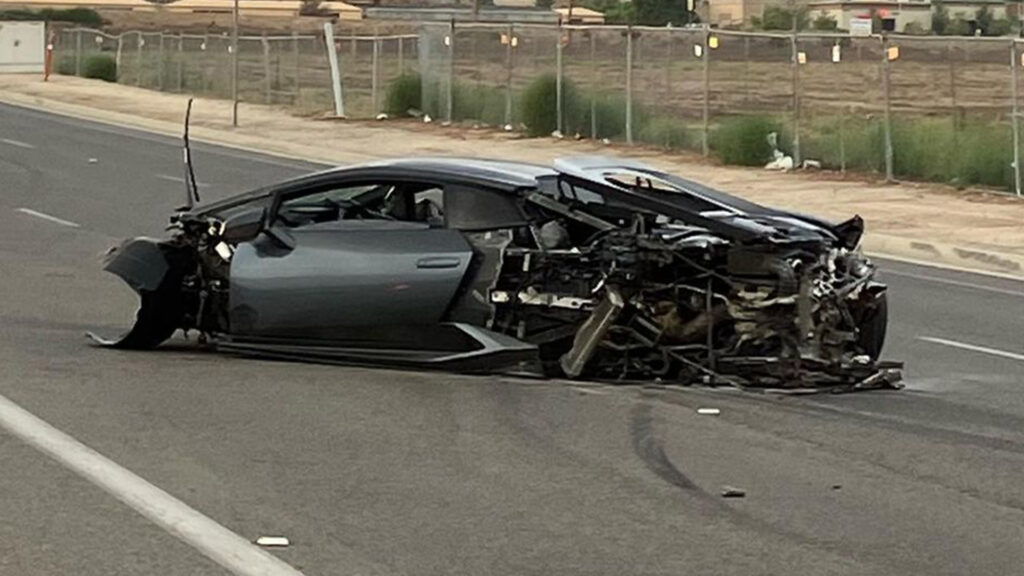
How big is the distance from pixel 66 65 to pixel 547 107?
37.2m

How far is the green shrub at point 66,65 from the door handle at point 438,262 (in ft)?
201

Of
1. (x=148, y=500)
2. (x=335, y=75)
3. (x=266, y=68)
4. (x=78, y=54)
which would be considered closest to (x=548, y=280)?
(x=148, y=500)

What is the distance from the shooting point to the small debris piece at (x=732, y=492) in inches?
336

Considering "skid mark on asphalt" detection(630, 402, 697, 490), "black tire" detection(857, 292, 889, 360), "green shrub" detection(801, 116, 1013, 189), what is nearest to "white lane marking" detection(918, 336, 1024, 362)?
"black tire" detection(857, 292, 889, 360)

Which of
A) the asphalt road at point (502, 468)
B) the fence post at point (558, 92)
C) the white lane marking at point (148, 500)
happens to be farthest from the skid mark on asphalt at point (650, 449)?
the fence post at point (558, 92)

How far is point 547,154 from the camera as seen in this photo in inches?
1387

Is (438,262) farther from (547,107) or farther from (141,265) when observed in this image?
(547,107)

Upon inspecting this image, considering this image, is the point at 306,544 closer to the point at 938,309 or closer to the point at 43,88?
the point at 938,309

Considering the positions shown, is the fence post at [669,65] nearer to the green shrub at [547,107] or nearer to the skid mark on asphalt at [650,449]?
the green shrub at [547,107]

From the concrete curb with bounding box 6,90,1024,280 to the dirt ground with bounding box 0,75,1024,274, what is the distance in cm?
4

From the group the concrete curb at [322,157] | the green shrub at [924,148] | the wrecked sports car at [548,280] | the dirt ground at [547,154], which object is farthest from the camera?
the green shrub at [924,148]

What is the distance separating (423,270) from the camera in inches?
459

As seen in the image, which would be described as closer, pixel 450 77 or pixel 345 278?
pixel 345 278

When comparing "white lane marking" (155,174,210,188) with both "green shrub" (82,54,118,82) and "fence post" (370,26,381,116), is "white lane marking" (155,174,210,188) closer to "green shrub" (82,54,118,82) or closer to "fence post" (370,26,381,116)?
"fence post" (370,26,381,116)
